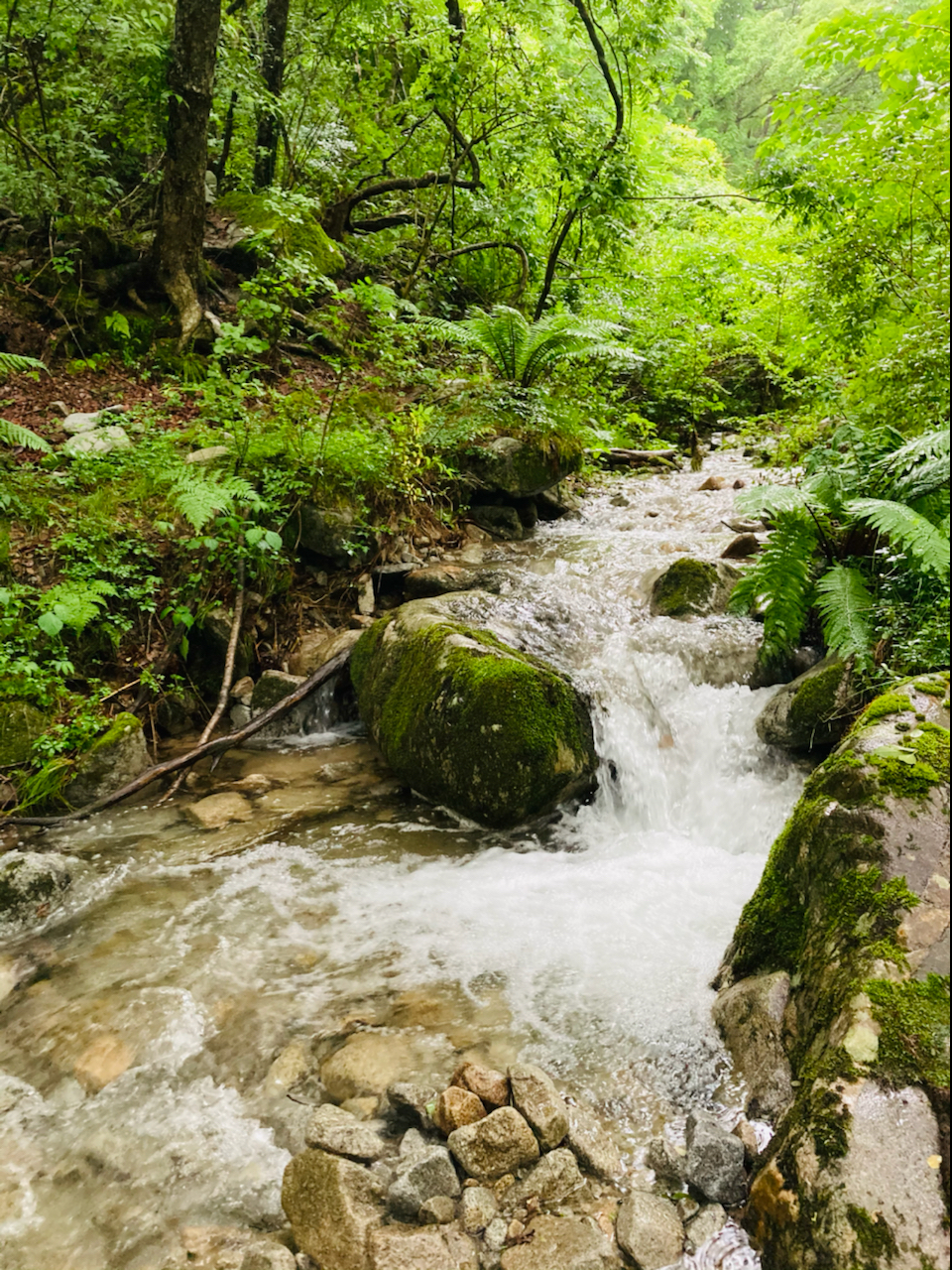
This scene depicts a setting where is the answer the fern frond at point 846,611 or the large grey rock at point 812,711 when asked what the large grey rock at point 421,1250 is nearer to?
the fern frond at point 846,611

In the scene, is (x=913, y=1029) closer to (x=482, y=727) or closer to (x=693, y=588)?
(x=482, y=727)

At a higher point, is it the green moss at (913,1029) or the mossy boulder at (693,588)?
the mossy boulder at (693,588)

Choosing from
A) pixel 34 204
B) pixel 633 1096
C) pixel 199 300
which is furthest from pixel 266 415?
pixel 633 1096

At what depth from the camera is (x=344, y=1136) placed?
6.91 ft

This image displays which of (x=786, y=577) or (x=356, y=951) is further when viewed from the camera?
(x=786, y=577)

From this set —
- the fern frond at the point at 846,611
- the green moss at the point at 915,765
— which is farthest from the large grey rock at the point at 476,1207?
the fern frond at the point at 846,611

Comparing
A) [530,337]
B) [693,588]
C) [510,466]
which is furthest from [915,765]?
[530,337]

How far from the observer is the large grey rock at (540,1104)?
2.05 meters

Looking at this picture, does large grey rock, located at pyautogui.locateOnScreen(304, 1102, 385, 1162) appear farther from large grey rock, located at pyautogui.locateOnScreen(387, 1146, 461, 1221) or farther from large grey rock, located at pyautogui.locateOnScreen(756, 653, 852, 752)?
large grey rock, located at pyautogui.locateOnScreen(756, 653, 852, 752)

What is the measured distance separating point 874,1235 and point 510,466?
6799 mm

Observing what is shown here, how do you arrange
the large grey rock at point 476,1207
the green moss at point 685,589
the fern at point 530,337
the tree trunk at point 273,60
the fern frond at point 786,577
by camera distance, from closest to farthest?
1. the large grey rock at point 476,1207
2. the fern frond at point 786,577
3. the green moss at point 685,589
4. the fern at point 530,337
5. the tree trunk at point 273,60

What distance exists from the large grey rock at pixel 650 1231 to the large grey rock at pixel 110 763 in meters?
3.69

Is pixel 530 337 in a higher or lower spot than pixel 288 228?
lower

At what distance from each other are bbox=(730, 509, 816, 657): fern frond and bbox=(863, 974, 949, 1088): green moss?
305cm
